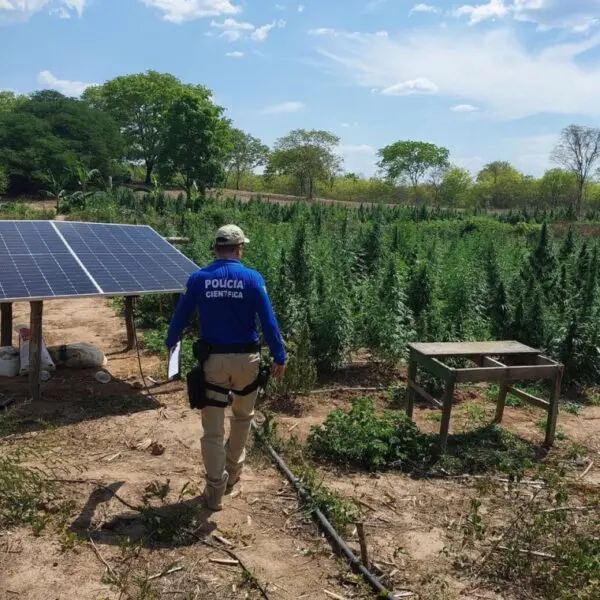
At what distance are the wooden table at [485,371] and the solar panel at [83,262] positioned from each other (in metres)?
2.98

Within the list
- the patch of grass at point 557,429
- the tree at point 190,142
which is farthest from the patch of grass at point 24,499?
the tree at point 190,142

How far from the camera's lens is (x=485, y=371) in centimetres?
547

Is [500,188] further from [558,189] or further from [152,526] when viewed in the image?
[152,526]

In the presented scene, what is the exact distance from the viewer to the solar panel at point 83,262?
6289mm

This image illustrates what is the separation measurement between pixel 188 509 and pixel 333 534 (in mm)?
1053

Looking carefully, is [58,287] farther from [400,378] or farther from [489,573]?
[489,573]

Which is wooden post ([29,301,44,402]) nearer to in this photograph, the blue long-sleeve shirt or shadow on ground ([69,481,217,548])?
shadow on ground ([69,481,217,548])

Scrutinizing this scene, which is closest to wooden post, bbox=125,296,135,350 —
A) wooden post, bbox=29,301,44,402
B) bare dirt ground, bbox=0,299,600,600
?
bare dirt ground, bbox=0,299,600,600

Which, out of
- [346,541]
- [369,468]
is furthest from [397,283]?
[346,541]

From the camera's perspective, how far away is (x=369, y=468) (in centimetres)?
516

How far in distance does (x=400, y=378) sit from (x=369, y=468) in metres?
2.86

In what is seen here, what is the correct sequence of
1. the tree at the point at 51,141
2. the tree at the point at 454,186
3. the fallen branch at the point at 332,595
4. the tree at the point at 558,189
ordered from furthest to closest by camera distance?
the tree at the point at 454,186 < the tree at the point at 558,189 < the tree at the point at 51,141 < the fallen branch at the point at 332,595

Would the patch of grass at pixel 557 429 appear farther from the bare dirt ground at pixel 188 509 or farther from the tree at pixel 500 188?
the tree at pixel 500 188

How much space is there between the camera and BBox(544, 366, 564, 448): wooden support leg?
5.72m
